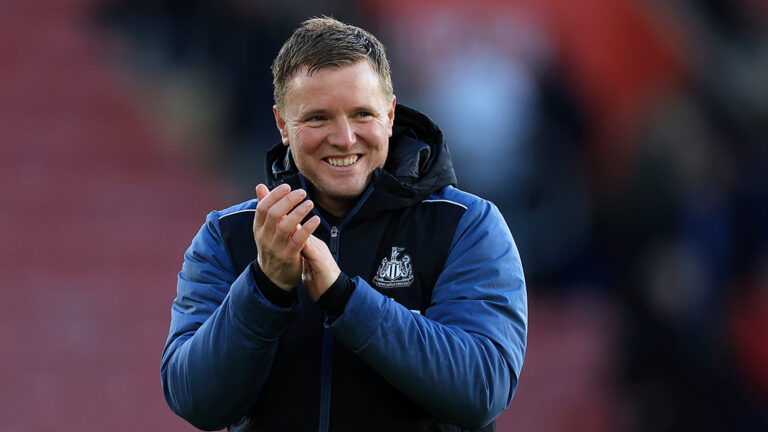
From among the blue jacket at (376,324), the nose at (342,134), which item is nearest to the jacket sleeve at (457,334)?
the blue jacket at (376,324)

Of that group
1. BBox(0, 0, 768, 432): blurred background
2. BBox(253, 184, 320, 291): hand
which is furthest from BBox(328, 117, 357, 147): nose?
BBox(0, 0, 768, 432): blurred background

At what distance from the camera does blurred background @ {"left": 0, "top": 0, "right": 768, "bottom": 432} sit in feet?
12.9

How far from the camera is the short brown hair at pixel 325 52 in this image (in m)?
1.47

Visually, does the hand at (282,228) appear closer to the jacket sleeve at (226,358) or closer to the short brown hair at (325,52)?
the jacket sleeve at (226,358)

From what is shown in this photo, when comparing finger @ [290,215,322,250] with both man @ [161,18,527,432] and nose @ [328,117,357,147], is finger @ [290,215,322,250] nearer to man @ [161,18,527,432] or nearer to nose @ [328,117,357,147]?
man @ [161,18,527,432]

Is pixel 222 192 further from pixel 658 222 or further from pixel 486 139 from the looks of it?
pixel 658 222

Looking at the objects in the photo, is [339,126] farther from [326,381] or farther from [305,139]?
[326,381]

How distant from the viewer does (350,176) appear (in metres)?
1.51

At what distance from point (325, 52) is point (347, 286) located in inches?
14.8

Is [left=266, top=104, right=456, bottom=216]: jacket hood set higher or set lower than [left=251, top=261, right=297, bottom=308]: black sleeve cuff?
higher

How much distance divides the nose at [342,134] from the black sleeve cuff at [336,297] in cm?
24

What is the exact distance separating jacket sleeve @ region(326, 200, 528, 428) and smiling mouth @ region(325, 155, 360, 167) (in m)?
0.20

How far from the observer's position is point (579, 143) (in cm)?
407

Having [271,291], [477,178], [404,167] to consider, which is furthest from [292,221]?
[477,178]
